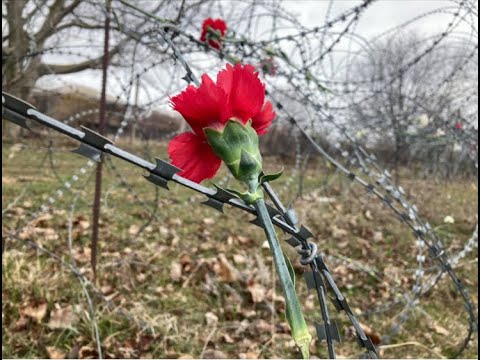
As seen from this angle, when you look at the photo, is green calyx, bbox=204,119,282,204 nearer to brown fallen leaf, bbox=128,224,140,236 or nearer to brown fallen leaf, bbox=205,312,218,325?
brown fallen leaf, bbox=205,312,218,325

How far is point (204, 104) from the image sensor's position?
33cm

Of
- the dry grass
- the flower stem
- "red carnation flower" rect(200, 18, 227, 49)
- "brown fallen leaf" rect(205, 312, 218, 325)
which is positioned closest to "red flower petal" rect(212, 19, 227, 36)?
"red carnation flower" rect(200, 18, 227, 49)

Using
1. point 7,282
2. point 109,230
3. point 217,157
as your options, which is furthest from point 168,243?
point 217,157

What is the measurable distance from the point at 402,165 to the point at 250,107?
11.5 meters

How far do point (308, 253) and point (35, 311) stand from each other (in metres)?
1.81

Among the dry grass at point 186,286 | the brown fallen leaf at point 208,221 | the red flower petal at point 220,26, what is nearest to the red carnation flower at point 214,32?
the red flower petal at point 220,26

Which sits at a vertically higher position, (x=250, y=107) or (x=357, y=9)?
(x=357, y=9)

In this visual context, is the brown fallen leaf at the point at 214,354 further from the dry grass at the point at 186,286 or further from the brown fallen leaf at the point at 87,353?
the brown fallen leaf at the point at 87,353

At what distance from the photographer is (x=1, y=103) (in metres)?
0.35

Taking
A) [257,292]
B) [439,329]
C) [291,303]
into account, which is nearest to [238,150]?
[291,303]

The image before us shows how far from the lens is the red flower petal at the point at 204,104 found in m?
0.33

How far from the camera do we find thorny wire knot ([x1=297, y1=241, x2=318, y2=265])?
45 centimetres

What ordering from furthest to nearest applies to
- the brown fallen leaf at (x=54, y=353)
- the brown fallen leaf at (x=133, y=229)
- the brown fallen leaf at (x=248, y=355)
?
the brown fallen leaf at (x=133, y=229) → the brown fallen leaf at (x=248, y=355) → the brown fallen leaf at (x=54, y=353)

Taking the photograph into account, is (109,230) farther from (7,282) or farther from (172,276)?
(7,282)
